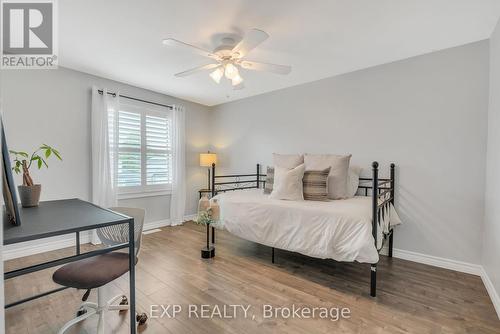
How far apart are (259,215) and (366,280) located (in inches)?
46.7

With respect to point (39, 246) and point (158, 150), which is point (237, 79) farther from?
point (39, 246)

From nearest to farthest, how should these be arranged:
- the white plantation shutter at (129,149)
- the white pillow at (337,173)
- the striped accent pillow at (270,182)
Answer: the white pillow at (337,173) → the striped accent pillow at (270,182) → the white plantation shutter at (129,149)

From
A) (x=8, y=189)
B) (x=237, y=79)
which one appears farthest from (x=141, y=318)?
(x=237, y=79)

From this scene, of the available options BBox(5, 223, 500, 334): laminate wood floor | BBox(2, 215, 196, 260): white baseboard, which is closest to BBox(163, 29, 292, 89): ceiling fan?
BBox(5, 223, 500, 334): laminate wood floor

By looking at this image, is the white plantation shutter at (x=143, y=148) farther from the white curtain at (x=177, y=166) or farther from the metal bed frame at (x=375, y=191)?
the metal bed frame at (x=375, y=191)

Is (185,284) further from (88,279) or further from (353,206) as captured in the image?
(353,206)

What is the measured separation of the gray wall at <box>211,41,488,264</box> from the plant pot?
10.1ft

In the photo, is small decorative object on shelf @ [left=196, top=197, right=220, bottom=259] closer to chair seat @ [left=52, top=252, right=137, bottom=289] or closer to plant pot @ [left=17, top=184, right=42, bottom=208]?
chair seat @ [left=52, top=252, right=137, bottom=289]

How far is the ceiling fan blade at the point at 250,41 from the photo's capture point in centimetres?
189

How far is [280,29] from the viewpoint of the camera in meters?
2.24

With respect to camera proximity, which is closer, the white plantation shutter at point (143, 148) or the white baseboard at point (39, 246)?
the white baseboard at point (39, 246)

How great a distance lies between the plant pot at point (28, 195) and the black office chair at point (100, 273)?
47 centimetres

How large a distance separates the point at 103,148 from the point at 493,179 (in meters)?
4.34

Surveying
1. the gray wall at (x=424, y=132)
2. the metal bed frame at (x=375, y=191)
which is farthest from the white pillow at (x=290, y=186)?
the gray wall at (x=424, y=132)
